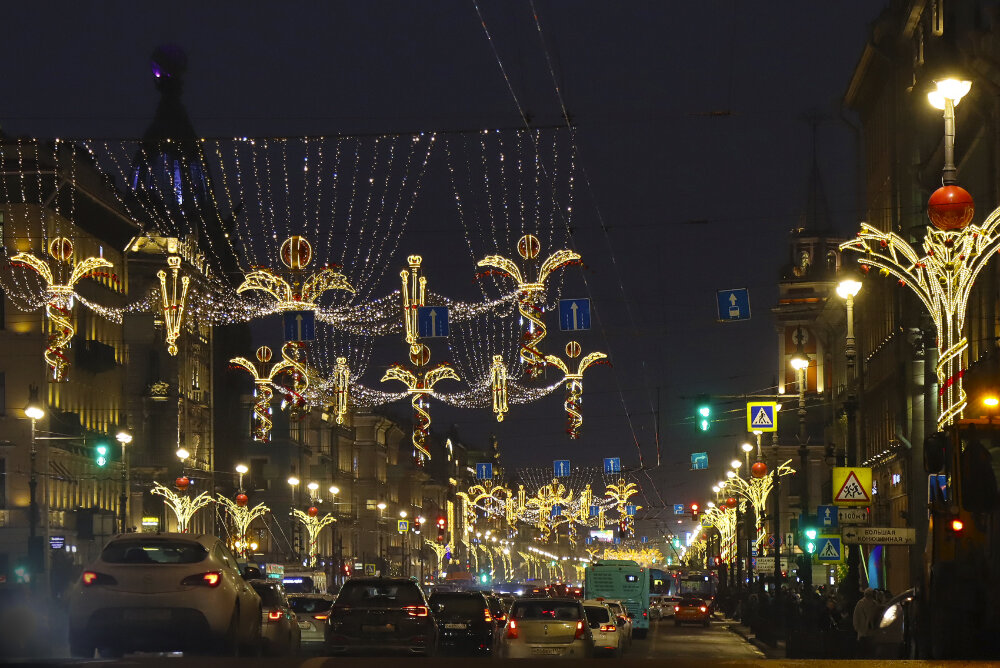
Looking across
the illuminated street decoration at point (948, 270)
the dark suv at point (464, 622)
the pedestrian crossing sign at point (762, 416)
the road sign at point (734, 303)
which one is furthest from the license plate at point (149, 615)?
the pedestrian crossing sign at point (762, 416)

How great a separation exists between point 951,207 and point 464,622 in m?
13.8

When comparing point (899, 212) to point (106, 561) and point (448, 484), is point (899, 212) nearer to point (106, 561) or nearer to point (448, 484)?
point (106, 561)

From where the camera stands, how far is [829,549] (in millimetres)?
42688

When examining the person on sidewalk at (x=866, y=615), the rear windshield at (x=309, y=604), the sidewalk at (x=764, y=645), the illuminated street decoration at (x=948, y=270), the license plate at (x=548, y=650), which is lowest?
the sidewalk at (x=764, y=645)

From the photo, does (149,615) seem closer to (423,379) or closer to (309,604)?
(309,604)

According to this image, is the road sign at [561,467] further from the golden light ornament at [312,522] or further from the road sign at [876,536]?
the road sign at [876,536]

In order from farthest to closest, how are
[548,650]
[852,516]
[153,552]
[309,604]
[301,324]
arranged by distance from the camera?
1. [301,324]
2. [309,604]
3. [852,516]
4. [548,650]
5. [153,552]

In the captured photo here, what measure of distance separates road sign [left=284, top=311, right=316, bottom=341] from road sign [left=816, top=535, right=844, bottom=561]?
15.3 m

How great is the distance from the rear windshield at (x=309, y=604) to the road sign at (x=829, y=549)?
13303 millimetres

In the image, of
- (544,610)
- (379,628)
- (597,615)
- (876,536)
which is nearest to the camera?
(379,628)

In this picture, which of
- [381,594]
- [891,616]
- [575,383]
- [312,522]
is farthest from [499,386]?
[312,522]

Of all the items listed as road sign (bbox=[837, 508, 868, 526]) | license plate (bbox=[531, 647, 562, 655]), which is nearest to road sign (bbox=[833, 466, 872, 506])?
road sign (bbox=[837, 508, 868, 526])

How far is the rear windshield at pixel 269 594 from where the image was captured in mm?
25252

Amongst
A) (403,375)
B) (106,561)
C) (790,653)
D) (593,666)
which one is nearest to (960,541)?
(593,666)
